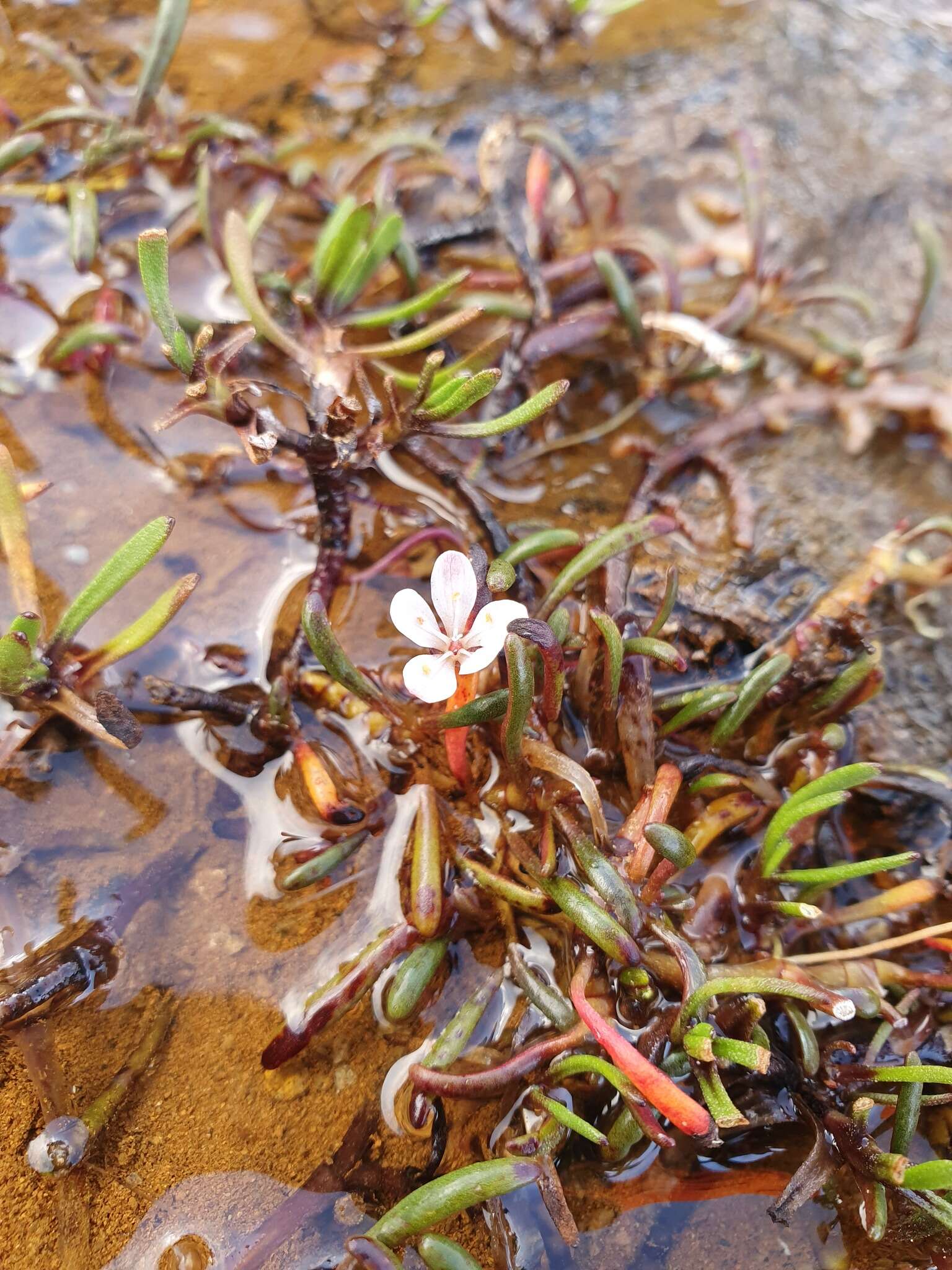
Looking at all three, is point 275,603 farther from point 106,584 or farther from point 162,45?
point 162,45

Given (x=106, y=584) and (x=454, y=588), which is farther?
(x=106, y=584)

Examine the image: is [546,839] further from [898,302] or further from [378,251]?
[898,302]

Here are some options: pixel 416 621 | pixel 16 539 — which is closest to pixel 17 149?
pixel 16 539

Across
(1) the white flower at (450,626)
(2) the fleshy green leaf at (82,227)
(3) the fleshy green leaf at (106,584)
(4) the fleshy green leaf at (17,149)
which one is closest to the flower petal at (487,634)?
(1) the white flower at (450,626)

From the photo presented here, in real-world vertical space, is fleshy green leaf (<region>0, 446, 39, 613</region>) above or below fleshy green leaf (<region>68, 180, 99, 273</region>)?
below

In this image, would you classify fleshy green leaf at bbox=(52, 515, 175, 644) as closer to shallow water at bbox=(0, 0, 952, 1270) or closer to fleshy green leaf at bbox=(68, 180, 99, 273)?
shallow water at bbox=(0, 0, 952, 1270)

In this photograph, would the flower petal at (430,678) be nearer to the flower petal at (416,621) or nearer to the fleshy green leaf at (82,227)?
the flower petal at (416,621)

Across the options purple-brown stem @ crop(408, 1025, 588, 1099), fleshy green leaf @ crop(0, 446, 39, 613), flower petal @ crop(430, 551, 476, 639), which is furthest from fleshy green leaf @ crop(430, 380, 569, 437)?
purple-brown stem @ crop(408, 1025, 588, 1099)
